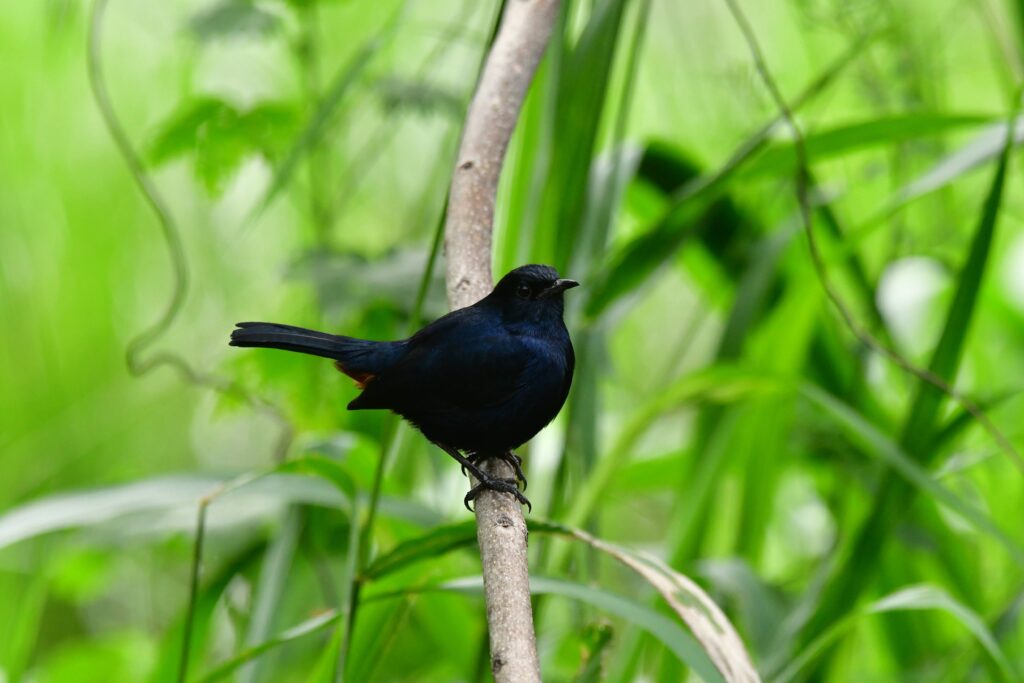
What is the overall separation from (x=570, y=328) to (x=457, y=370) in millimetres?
493

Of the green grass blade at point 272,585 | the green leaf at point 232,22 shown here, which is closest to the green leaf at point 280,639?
the green grass blade at point 272,585

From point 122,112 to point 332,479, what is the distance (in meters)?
2.84

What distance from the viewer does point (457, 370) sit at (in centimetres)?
200

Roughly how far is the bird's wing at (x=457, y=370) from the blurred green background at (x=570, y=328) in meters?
0.14

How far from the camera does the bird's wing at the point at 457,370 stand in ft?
6.40

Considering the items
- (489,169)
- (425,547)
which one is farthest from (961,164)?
(425,547)

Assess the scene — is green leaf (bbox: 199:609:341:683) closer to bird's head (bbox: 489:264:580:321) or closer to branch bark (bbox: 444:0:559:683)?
branch bark (bbox: 444:0:559:683)

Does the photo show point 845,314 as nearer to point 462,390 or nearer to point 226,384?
point 462,390

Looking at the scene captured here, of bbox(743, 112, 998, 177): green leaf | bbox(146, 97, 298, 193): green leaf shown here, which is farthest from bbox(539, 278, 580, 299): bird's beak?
bbox(146, 97, 298, 193): green leaf

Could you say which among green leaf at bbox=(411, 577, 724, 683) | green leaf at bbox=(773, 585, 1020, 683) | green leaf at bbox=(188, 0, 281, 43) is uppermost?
green leaf at bbox=(188, 0, 281, 43)

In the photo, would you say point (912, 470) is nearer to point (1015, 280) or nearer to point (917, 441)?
point (917, 441)

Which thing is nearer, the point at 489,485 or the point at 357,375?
the point at 489,485

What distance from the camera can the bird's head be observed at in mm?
1975

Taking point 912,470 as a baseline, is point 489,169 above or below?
above
